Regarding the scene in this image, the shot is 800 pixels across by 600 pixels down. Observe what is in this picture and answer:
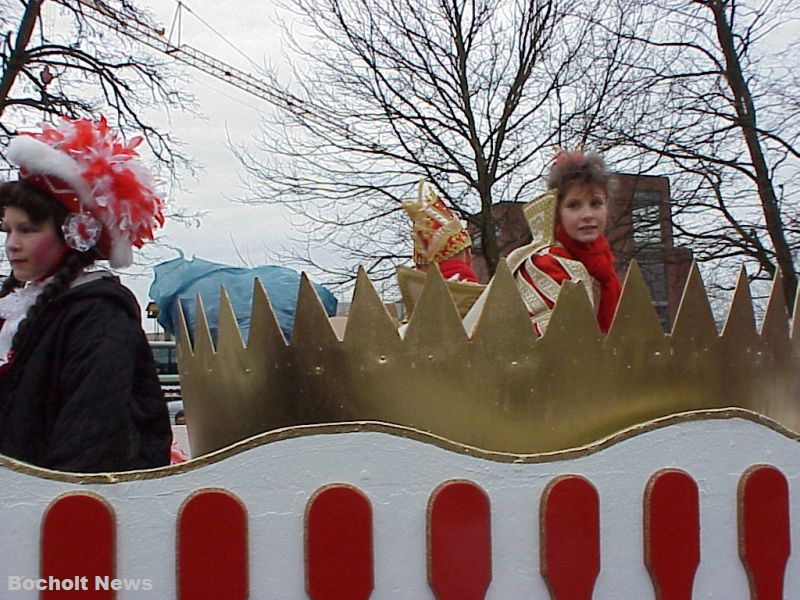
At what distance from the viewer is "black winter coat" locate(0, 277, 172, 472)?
1.56 metres

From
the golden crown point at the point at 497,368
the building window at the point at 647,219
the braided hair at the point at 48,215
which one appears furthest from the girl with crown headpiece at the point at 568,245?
the building window at the point at 647,219

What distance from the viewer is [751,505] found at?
68.8 inches

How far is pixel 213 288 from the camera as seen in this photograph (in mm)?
2852

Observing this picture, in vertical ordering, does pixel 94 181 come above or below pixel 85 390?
above

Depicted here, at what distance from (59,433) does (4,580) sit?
282 millimetres

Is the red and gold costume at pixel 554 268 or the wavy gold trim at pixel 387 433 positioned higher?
the red and gold costume at pixel 554 268

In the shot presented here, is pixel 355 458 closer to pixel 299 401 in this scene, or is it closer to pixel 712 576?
pixel 299 401

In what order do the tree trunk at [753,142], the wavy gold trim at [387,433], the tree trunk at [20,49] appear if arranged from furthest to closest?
the tree trunk at [20,49]
the tree trunk at [753,142]
the wavy gold trim at [387,433]

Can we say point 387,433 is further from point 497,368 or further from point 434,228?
point 434,228

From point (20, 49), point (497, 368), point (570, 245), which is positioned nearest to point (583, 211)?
point (570, 245)

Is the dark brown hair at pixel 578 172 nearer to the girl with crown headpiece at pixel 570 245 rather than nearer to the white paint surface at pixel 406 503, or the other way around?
the girl with crown headpiece at pixel 570 245

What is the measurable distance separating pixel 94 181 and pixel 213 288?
1082mm

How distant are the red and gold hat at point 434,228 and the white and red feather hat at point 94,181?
6.32 feet

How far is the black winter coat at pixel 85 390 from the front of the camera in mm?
1562
